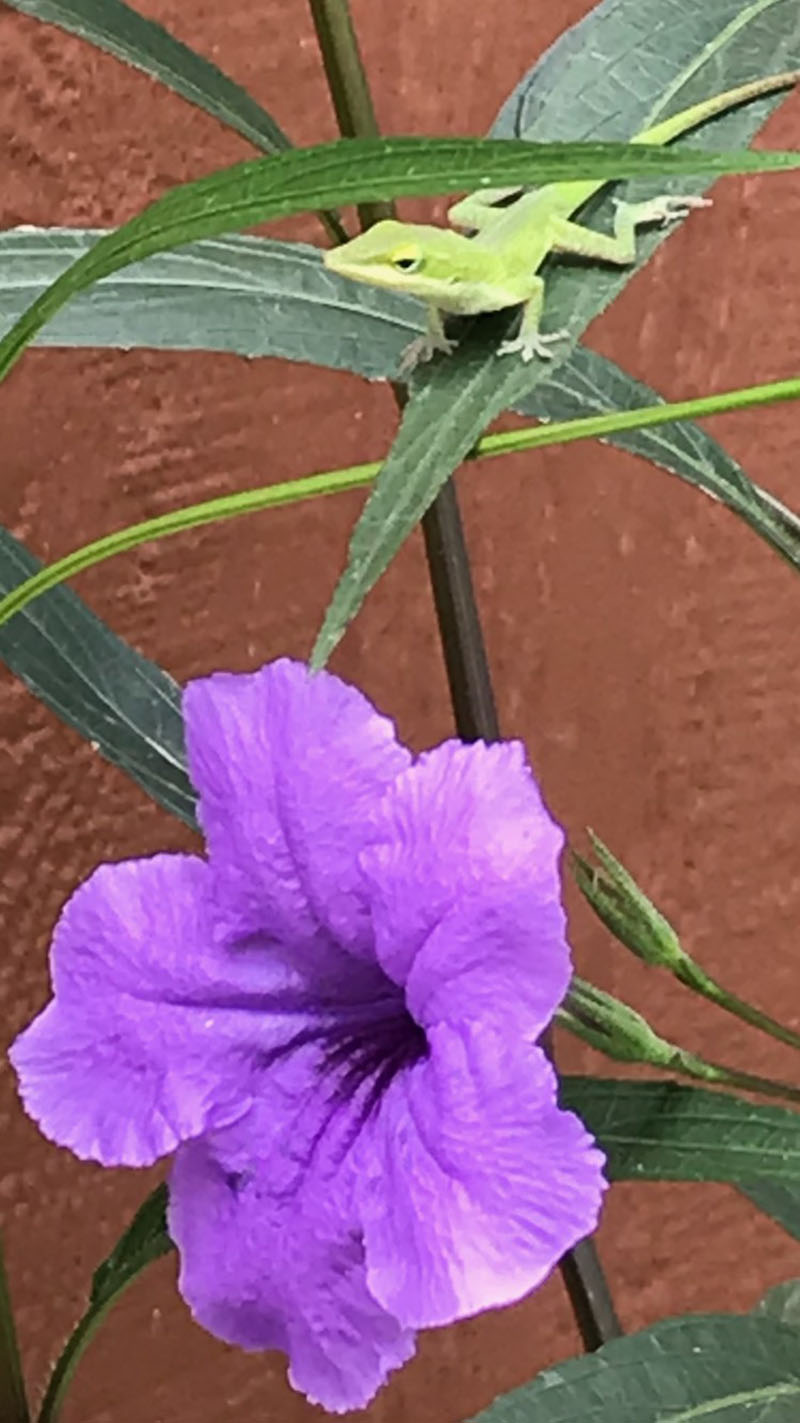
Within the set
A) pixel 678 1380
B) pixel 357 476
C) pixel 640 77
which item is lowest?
pixel 678 1380

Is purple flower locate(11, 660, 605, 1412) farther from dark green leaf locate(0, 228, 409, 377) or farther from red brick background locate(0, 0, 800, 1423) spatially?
red brick background locate(0, 0, 800, 1423)

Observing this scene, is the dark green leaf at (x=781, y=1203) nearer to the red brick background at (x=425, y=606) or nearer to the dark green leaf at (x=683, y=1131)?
the dark green leaf at (x=683, y=1131)

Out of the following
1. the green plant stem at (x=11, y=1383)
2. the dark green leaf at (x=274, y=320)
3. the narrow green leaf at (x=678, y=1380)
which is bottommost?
the narrow green leaf at (x=678, y=1380)

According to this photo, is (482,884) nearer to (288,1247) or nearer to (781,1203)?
(288,1247)

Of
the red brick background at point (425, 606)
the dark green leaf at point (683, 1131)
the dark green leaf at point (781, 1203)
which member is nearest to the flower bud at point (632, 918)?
the dark green leaf at point (683, 1131)

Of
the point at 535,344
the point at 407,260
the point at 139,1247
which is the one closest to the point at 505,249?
the point at 407,260
